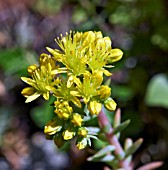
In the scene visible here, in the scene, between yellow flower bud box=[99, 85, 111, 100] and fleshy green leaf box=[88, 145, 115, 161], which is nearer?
yellow flower bud box=[99, 85, 111, 100]

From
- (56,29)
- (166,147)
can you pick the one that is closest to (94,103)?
(166,147)

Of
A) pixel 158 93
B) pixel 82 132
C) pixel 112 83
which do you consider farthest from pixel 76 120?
pixel 112 83

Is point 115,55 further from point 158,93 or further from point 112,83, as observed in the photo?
point 112,83

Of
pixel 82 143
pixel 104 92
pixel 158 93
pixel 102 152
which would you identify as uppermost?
pixel 104 92

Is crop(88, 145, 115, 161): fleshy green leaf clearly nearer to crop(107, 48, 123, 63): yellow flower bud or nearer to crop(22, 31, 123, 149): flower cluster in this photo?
crop(22, 31, 123, 149): flower cluster

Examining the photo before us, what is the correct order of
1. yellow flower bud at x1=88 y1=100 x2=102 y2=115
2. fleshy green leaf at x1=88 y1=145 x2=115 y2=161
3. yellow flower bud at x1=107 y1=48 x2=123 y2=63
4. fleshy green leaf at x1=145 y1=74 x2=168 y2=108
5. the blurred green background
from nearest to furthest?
yellow flower bud at x1=88 y1=100 x2=102 y2=115
yellow flower bud at x1=107 y1=48 x2=123 y2=63
fleshy green leaf at x1=88 y1=145 x2=115 y2=161
fleshy green leaf at x1=145 y1=74 x2=168 y2=108
the blurred green background

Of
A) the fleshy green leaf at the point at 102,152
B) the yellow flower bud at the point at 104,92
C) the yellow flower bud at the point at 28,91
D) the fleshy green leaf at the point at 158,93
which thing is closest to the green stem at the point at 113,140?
the fleshy green leaf at the point at 102,152

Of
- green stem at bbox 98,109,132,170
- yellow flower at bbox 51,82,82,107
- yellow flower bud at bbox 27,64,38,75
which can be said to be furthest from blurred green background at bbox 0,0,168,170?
yellow flower at bbox 51,82,82,107

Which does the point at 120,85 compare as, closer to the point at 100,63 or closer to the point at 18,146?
the point at 18,146
